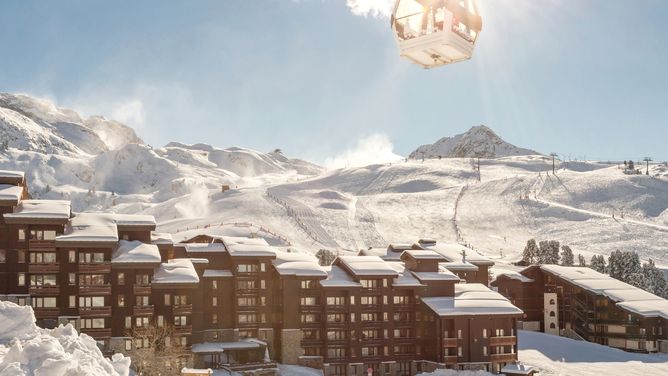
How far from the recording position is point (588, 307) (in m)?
102

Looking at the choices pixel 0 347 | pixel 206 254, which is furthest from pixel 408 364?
pixel 0 347

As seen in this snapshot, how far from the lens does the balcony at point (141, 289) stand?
Answer: 6944 cm

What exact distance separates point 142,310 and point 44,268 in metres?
9.57

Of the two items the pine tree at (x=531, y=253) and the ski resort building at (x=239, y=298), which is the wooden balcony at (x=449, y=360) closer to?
the ski resort building at (x=239, y=298)

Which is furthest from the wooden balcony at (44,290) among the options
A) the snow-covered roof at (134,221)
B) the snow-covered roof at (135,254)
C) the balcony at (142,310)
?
the snow-covered roof at (134,221)

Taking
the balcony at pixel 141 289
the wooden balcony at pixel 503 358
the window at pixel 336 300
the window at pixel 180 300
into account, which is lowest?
the wooden balcony at pixel 503 358

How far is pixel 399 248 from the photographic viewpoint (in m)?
102

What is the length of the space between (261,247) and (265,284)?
418 centimetres

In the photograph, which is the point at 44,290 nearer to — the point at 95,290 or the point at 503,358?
the point at 95,290

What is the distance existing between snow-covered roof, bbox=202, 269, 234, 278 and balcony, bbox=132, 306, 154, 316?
30.8 ft

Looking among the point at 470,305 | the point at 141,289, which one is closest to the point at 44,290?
the point at 141,289

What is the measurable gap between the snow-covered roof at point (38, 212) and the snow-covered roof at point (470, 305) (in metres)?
38.6

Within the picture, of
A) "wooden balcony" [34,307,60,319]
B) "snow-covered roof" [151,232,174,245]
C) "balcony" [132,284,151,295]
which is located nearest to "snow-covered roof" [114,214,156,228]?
"snow-covered roof" [151,232,174,245]

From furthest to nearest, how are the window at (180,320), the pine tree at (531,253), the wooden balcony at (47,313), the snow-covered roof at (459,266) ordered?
the pine tree at (531,253) < the snow-covered roof at (459,266) < the window at (180,320) < the wooden balcony at (47,313)
